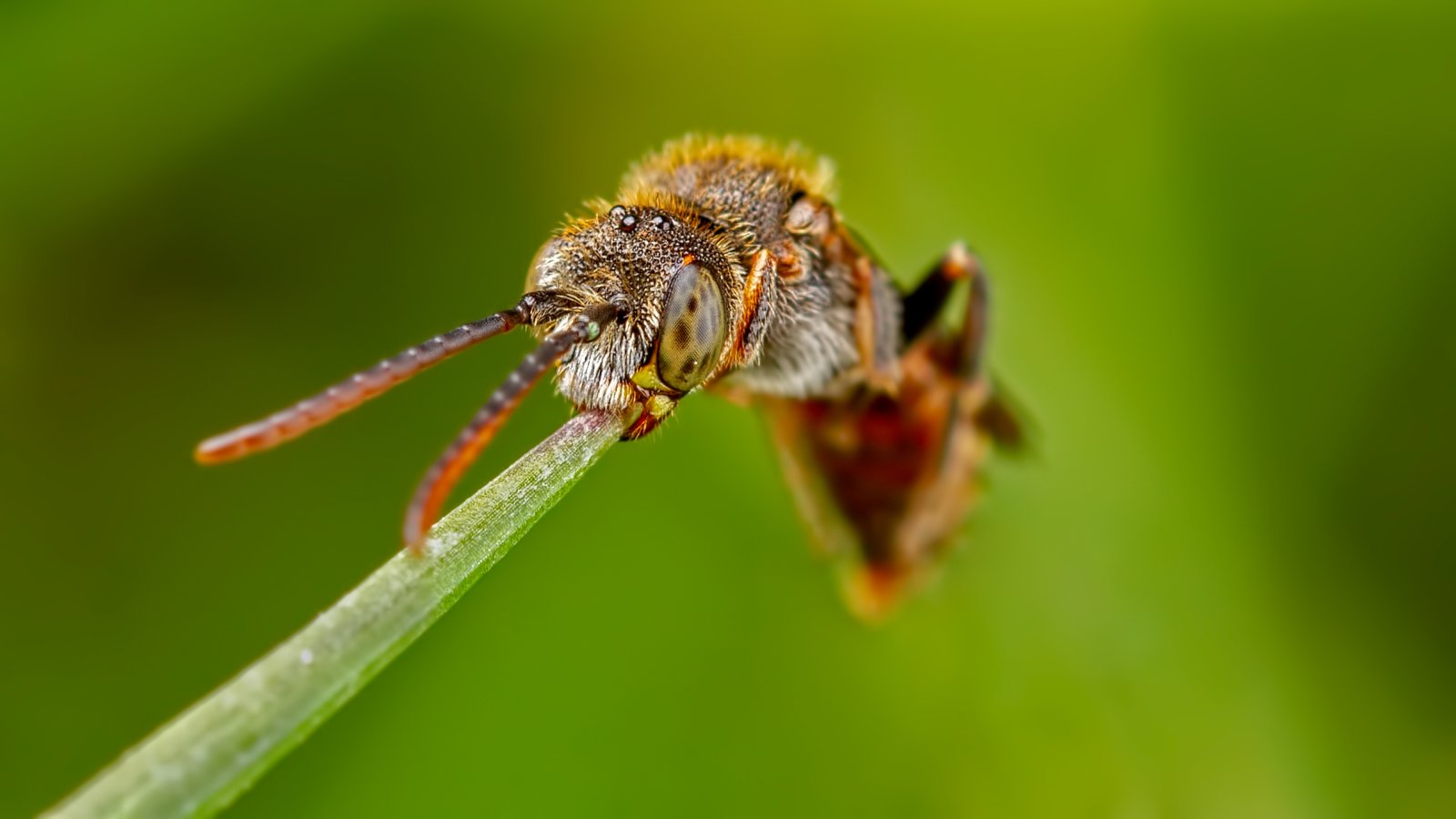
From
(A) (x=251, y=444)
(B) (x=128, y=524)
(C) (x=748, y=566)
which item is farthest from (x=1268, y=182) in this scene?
(B) (x=128, y=524)

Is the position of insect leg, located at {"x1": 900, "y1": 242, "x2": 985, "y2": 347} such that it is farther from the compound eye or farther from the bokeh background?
the compound eye

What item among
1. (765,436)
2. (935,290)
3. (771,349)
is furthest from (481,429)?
(765,436)

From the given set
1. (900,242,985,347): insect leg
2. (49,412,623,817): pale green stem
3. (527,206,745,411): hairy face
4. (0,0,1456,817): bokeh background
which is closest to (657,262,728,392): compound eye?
(527,206,745,411): hairy face

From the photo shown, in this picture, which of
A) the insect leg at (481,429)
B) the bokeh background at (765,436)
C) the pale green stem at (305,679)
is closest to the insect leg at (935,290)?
the bokeh background at (765,436)

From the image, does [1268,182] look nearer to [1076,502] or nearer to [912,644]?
[1076,502]

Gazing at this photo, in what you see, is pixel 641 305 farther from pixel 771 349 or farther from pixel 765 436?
pixel 765 436

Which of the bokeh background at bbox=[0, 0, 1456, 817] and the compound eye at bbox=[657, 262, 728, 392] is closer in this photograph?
the compound eye at bbox=[657, 262, 728, 392]
